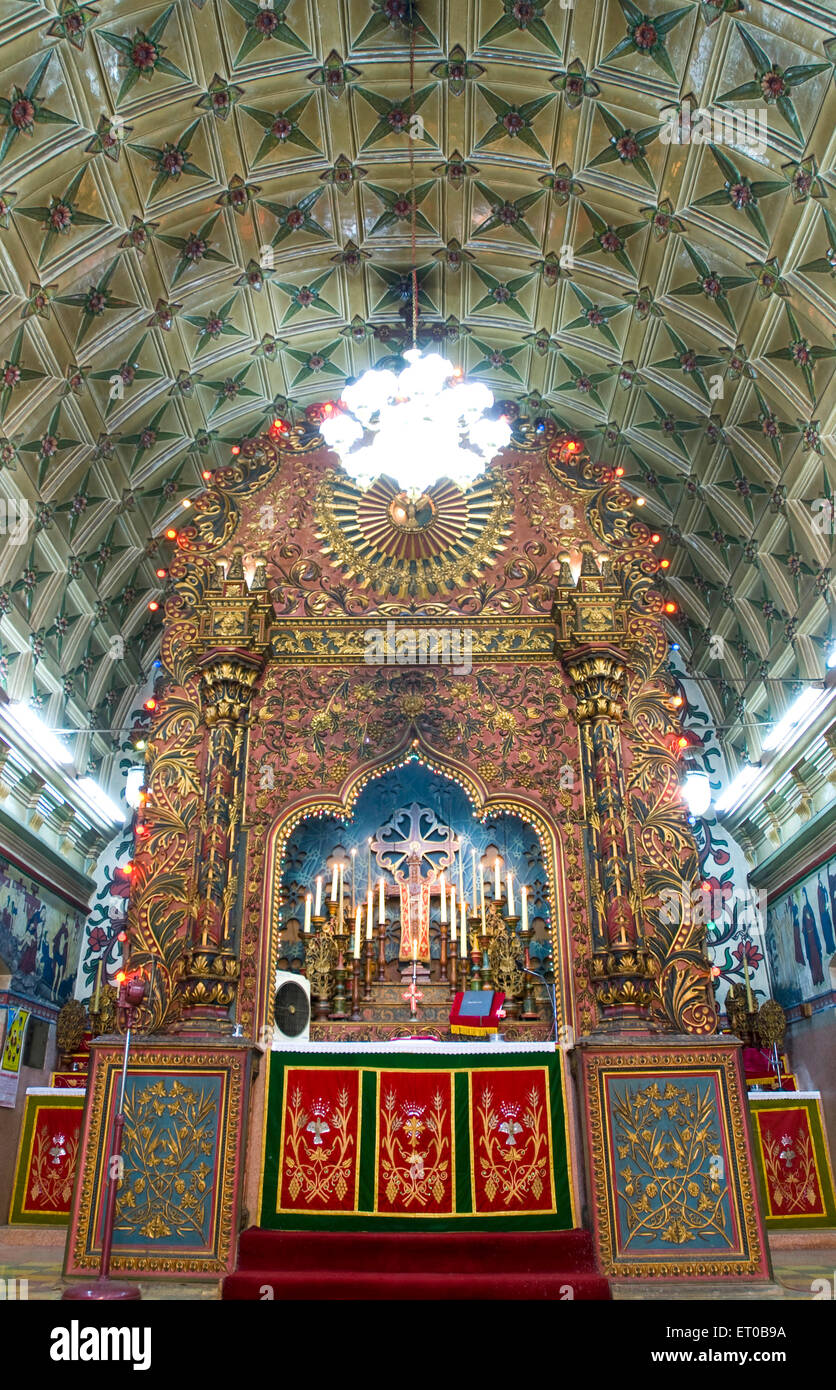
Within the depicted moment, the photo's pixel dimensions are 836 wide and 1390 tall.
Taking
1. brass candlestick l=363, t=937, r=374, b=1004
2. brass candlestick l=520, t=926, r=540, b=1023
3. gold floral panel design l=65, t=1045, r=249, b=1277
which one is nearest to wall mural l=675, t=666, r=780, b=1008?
brass candlestick l=520, t=926, r=540, b=1023

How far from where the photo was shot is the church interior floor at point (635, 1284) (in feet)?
20.2

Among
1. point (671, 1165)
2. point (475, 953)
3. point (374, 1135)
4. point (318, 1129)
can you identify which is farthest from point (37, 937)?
point (671, 1165)

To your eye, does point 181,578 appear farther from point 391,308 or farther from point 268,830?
point 391,308

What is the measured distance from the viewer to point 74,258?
390 inches

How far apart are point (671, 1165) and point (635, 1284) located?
2.81ft

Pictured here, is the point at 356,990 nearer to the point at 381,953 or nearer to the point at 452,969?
the point at 381,953

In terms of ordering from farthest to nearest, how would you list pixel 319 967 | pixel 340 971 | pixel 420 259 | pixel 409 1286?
pixel 420 259
pixel 319 967
pixel 340 971
pixel 409 1286

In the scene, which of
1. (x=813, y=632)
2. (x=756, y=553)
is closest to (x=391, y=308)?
(x=756, y=553)

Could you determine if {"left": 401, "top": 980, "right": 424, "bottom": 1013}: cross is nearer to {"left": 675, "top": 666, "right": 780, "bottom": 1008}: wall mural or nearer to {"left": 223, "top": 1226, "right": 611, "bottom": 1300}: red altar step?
{"left": 223, "top": 1226, "right": 611, "bottom": 1300}: red altar step

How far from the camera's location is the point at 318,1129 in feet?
24.1

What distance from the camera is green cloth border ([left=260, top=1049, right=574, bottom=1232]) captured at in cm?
698

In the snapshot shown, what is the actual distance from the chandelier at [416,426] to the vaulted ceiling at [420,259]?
2.61 meters

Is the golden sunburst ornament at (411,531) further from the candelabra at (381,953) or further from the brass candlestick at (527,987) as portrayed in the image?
the brass candlestick at (527,987)

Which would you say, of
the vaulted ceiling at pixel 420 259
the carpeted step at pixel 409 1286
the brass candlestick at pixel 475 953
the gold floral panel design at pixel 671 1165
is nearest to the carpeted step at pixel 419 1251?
the carpeted step at pixel 409 1286
